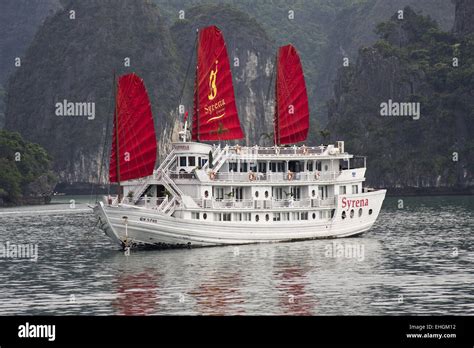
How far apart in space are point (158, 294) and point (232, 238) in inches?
662

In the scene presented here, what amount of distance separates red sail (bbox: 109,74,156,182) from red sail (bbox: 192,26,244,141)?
4567mm

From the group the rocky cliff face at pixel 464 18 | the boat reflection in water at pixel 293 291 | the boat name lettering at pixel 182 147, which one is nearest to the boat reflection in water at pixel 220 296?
the boat reflection in water at pixel 293 291

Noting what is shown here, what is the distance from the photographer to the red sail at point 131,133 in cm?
5366

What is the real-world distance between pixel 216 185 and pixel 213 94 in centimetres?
686

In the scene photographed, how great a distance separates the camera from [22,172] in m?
134

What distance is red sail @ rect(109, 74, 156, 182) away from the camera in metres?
53.7

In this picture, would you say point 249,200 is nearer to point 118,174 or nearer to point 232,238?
point 232,238

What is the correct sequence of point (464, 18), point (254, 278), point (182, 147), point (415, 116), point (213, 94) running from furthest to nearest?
point (464, 18), point (415, 116), point (213, 94), point (182, 147), point (254, 278)

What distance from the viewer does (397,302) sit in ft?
114

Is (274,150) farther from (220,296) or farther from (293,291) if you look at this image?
(220,296)

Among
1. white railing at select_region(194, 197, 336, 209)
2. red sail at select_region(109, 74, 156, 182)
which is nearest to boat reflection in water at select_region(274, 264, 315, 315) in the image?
white railing at select_region(194, 197, 336, 209)

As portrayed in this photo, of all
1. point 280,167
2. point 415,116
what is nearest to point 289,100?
point 280,167

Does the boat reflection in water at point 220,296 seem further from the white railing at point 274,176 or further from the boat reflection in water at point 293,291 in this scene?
the white railing at point 274,176
